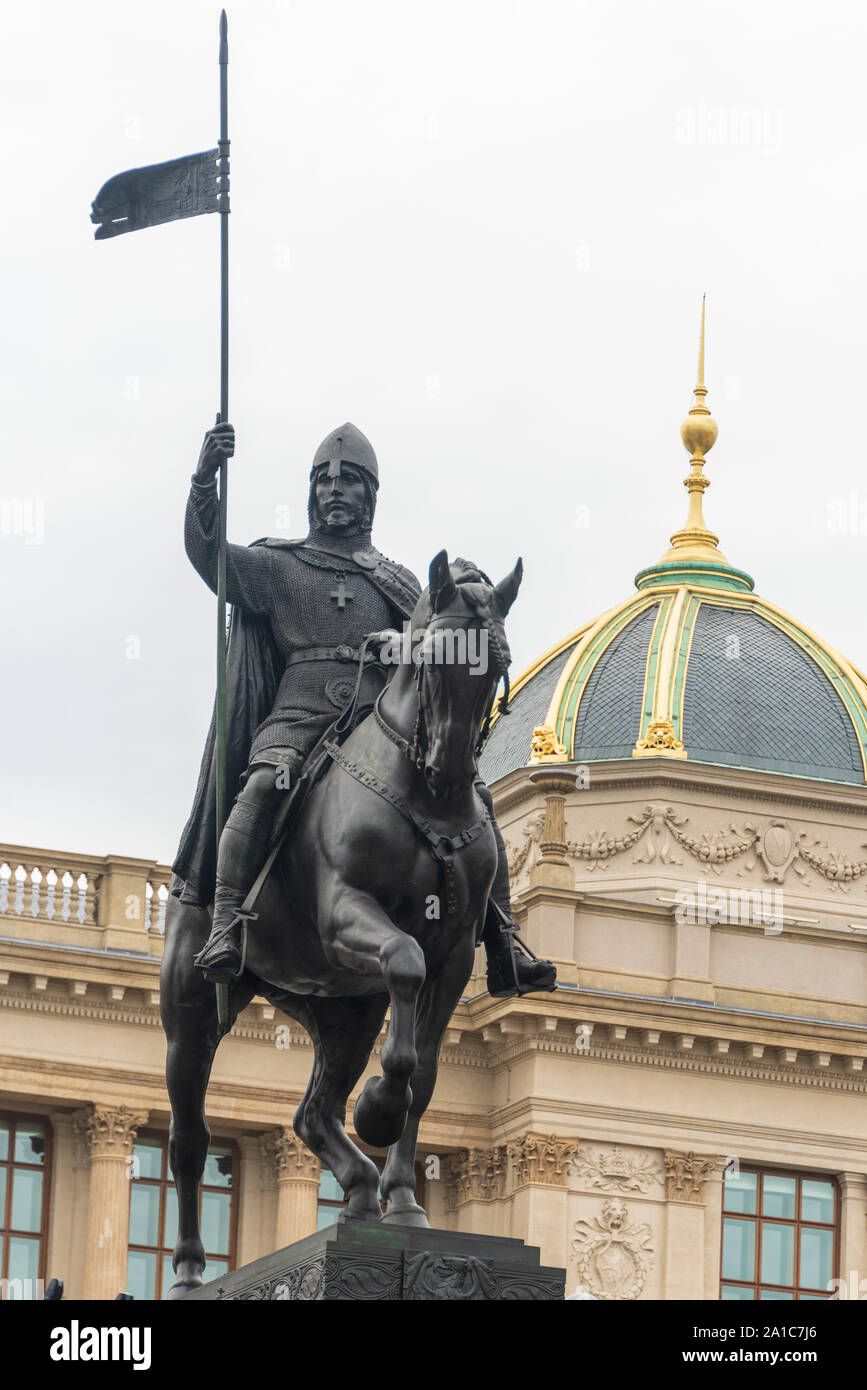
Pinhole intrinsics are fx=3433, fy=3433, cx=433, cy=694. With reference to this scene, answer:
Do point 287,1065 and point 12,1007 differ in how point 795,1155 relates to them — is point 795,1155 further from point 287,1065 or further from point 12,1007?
point 12,1007

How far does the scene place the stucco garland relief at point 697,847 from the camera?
51.8 meters

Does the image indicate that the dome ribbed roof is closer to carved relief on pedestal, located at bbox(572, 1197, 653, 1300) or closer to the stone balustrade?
carved relief on pedestal, located at bbox(572, 1197, 653, 1300)

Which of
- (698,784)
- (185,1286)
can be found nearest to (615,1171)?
(698,784)

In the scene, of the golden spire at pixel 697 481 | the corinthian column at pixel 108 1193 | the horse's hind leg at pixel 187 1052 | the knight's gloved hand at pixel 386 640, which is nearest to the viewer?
the knight's gloved hand at pixel 386 640

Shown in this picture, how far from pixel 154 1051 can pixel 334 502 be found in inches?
1276

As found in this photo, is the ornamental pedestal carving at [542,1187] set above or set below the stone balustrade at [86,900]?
below

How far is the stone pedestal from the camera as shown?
37.6 ft

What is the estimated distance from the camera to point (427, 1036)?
1234cm

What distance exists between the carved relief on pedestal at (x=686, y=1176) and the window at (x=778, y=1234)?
0.55 metres

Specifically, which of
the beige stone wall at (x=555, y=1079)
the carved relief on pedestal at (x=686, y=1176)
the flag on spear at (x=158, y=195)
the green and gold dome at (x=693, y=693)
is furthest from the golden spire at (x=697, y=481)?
the flag on spear at (x=158, y=195)

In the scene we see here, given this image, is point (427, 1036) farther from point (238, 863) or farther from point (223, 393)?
point (223, 393)

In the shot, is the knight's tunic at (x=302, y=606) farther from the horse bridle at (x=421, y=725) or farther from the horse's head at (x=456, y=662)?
the horse's head at (x=456, y=662)

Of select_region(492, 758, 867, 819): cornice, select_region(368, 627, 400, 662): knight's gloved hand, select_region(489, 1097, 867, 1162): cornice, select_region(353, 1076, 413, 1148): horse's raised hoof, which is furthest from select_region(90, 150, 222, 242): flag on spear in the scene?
select_region(492, 758, 867, 819): cornice

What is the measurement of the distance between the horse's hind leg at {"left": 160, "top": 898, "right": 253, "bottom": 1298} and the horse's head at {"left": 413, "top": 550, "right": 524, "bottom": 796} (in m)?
1.44
